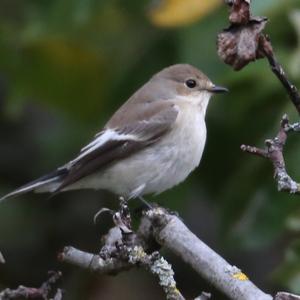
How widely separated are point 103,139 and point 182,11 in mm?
842

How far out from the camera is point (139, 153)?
4926 millimetres

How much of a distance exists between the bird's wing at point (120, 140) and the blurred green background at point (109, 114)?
6.1 inches

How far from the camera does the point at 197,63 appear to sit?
15.3 feet

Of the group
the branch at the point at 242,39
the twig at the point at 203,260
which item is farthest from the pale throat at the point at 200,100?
the branch at the point at 242,39

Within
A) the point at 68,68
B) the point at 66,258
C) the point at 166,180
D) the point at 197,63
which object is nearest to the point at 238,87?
the point at 197,63

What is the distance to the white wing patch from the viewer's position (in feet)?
16.1

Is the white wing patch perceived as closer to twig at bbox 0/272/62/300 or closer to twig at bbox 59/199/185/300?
twig at bbox 59/199/185/300

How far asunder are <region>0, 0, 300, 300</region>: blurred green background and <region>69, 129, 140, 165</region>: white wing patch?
156 millimetres

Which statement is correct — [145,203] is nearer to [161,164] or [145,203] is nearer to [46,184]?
[161,164]

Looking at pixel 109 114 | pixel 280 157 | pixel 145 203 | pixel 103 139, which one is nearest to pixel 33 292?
pixel 280 157

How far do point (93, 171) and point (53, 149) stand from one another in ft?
2.69

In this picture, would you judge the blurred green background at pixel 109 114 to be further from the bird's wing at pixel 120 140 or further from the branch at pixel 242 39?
the branch at pixel 242 39

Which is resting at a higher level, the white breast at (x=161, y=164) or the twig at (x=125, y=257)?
the twig at (x=125, y=257)

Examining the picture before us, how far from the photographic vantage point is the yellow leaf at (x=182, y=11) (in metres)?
4.46
